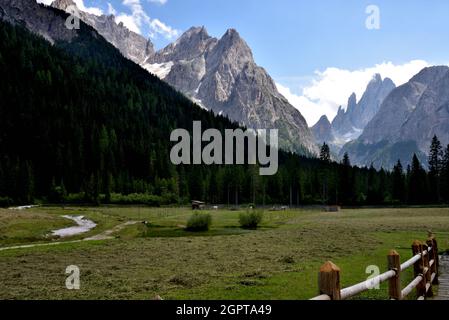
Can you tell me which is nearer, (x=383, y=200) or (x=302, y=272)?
(x=302, y=272)

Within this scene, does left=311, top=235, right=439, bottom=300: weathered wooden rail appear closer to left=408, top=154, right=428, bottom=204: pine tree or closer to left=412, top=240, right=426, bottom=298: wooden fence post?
left=412, top=240, right=426, bottom=298: wooden fence post

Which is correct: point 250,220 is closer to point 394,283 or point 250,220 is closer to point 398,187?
point 394,283

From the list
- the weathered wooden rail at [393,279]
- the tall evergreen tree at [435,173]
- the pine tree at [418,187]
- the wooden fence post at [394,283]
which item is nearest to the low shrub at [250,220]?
the weathered wooden rail at [393,279]

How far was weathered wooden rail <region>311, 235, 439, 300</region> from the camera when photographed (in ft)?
31.5

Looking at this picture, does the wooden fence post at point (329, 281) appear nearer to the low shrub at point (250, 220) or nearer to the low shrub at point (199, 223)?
the low shrub at point (199, 223)

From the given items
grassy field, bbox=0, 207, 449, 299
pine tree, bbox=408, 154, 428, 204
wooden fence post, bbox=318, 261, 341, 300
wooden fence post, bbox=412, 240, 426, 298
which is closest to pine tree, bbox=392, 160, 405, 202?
pine tree, bbox=408, 154, 428, 204

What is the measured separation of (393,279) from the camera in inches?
591

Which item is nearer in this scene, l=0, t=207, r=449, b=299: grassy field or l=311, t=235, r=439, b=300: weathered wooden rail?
l=311, t=235, r=439, b=300: weathered wooden rail

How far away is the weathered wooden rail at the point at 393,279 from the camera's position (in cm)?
960

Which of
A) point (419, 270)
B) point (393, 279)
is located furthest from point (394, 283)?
point (419, 270)
